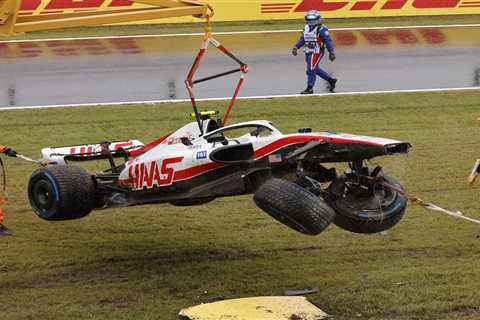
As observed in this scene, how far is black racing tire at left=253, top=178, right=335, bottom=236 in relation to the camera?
8883 millimetres

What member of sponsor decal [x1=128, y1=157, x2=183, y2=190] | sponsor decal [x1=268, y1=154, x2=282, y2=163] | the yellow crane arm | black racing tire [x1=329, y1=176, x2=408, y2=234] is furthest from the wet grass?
black racing tire [x1=329, y1=176, x2=408, y2=234]

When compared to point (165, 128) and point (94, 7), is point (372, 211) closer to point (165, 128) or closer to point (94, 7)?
point (165, 128)

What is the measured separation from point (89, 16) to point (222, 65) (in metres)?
12.3

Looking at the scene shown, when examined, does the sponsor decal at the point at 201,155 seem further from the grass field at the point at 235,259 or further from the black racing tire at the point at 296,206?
the grass field at the point at 235,259

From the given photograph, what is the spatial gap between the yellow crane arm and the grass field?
241 centimetres

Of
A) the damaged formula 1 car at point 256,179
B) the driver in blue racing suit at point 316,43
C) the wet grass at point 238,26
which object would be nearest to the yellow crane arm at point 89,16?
the damaged formula 1 car at point 256,179

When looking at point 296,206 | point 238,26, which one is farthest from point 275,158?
point 238,26

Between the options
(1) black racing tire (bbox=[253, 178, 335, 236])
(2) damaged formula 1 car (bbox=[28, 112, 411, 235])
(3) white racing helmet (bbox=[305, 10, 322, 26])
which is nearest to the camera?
(1) black racing tire (bbox=[253, 178, 335, 236])

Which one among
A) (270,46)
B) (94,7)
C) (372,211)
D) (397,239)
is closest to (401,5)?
(270,46)

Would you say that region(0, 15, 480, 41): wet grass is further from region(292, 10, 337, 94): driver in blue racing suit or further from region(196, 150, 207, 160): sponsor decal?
region(196, 150, 207, 160): sponsor decal

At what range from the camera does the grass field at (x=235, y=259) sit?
951cm

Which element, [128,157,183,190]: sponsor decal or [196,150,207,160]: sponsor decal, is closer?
[196,150,207,160]: sponsor decal

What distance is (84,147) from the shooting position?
11656mm

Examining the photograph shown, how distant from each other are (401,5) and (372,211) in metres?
19.7
